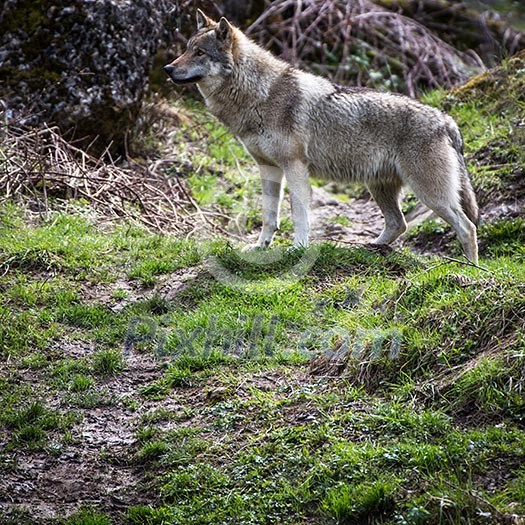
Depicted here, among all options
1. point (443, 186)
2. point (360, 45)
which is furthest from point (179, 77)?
point (360, 45)

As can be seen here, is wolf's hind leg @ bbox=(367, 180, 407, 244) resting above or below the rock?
below

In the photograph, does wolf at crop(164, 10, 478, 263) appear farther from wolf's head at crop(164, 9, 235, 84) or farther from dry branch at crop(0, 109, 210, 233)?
dry branch at crop(0, 109, 210, 233)

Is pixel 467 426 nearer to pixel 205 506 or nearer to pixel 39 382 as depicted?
pixel 205 506

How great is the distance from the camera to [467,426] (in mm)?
4754

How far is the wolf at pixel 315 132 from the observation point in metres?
7.85

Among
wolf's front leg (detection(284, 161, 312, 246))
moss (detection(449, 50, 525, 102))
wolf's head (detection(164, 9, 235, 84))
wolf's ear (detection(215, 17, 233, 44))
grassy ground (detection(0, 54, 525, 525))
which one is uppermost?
wolf's ear (detection(215, 17, 233, 44))

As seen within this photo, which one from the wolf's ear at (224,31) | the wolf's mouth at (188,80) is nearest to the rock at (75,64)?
the wolf's mouth at (188,80)

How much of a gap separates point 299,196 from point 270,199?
0.45 m

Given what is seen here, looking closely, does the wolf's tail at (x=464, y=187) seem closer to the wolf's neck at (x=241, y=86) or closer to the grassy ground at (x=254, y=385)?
the grassy ground at (x=254, y=385)

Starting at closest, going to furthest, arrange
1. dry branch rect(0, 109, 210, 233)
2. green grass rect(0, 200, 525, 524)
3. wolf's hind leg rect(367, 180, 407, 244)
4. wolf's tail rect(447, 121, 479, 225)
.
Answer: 1. green grass rect(0, 200, 525, 524)
2. wolf's tail rect(447, 121, 479, 225)
3. wolf's hind leg rect(367, 180, 407, 244)
4. dry branch rect(0, 109, 210, 233)

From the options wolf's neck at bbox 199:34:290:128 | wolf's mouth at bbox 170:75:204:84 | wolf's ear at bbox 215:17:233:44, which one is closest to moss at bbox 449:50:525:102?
wolf's neck at bbox 199:34:290:128

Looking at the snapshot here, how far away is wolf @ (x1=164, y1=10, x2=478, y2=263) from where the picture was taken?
7852 mm

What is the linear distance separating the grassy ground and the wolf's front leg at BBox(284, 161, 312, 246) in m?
0.29

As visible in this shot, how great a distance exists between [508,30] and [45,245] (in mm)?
10450
